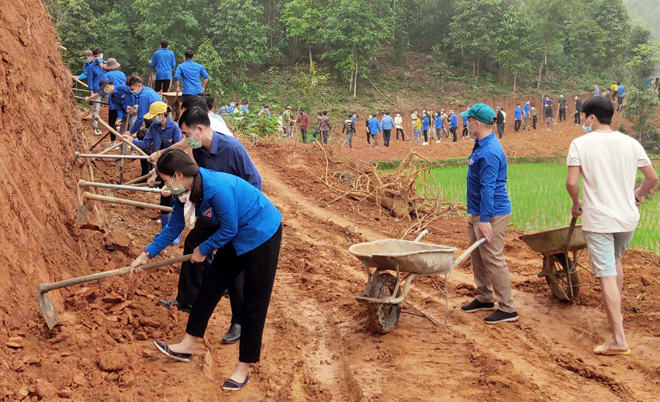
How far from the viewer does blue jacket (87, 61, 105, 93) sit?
11.4m

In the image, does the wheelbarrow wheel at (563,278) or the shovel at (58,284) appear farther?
the wheelbarrow wheel at (563,278)

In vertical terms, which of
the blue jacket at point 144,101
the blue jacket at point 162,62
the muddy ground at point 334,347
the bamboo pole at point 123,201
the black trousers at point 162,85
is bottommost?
the muddy ground at point 334,347

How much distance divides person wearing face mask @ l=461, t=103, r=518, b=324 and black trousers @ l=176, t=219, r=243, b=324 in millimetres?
2344

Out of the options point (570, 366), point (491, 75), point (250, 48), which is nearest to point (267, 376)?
point (570, 366)

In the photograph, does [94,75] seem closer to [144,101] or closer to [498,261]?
[144,101]

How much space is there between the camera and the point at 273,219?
156 inches

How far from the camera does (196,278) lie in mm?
5070

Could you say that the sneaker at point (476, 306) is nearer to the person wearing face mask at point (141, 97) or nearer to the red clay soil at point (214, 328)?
the red clay soil at point (214, 328)

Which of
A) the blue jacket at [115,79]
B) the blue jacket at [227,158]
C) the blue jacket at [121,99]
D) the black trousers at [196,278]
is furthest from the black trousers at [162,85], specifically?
the blue jacket at [227,158]

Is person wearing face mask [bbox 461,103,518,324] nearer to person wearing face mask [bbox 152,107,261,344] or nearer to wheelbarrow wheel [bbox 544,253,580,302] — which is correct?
wheelbarrow wheel [bbox 544,253,580,302]

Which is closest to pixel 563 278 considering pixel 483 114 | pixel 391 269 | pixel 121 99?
pixel 483 114

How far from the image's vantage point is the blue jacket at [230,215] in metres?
3.66

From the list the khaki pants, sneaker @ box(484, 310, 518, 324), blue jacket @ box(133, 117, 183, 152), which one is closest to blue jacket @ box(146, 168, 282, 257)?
the khaki pants

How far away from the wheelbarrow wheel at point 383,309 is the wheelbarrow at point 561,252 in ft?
4.88
